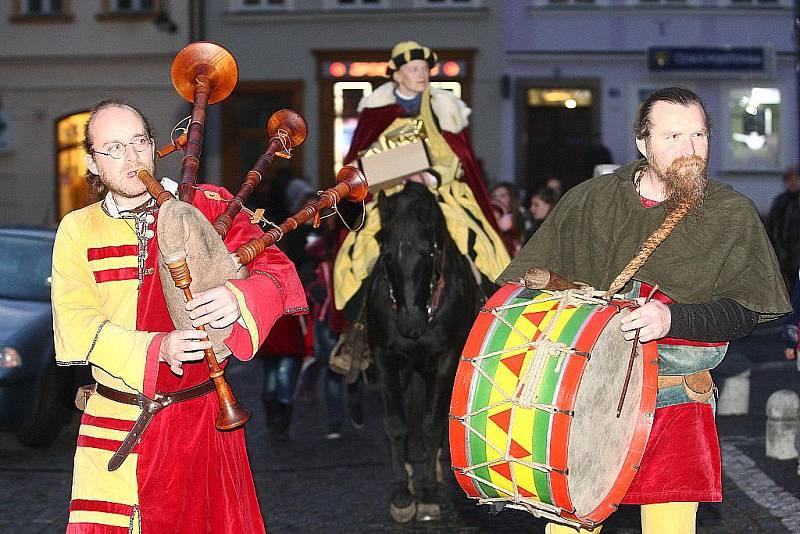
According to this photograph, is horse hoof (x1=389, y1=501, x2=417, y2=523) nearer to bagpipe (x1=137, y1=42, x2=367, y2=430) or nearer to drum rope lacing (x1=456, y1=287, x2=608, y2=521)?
drum rope lacing (x1=456, y1=287, x2=608, y2=521)

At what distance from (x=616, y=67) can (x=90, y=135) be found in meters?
22.4

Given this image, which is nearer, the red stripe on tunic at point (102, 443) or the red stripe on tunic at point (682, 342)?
the red stripe on tunic at point (102, 443)

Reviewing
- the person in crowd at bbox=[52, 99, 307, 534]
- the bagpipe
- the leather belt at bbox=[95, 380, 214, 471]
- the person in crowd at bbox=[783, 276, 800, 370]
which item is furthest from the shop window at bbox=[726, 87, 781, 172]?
the leather belt at bbox=[95, 380, 214, 471]

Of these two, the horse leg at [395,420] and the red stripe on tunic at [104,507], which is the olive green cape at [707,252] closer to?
the red stripe on tunic at [104,507]

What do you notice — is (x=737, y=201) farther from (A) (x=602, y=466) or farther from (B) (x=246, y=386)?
(B) (x=246, y=386)

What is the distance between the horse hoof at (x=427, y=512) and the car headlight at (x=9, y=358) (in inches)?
127

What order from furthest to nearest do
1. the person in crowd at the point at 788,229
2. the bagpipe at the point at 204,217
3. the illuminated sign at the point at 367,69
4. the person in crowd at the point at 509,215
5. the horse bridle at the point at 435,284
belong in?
the illuminated sign at the point at 367,69 → the person in crowd at the point at 788,229 → the person in crowd at the point at 509,215 → the horse bridle at the point at 435,284 → the bagpipe at the point at 204,217

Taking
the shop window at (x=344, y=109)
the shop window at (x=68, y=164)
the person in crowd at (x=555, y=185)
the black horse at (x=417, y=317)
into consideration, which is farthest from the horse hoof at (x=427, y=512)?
the shop window at (x=68, y=164)

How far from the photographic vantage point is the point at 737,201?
4.67 metres

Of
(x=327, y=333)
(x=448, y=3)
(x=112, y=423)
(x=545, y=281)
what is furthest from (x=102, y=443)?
(x=448, y=3)

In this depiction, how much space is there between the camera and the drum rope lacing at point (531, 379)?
4.38 metres

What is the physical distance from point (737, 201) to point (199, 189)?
1.72 meters

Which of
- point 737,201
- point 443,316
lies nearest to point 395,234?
point 443,316

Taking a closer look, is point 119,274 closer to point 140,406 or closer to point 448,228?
point 140,406
